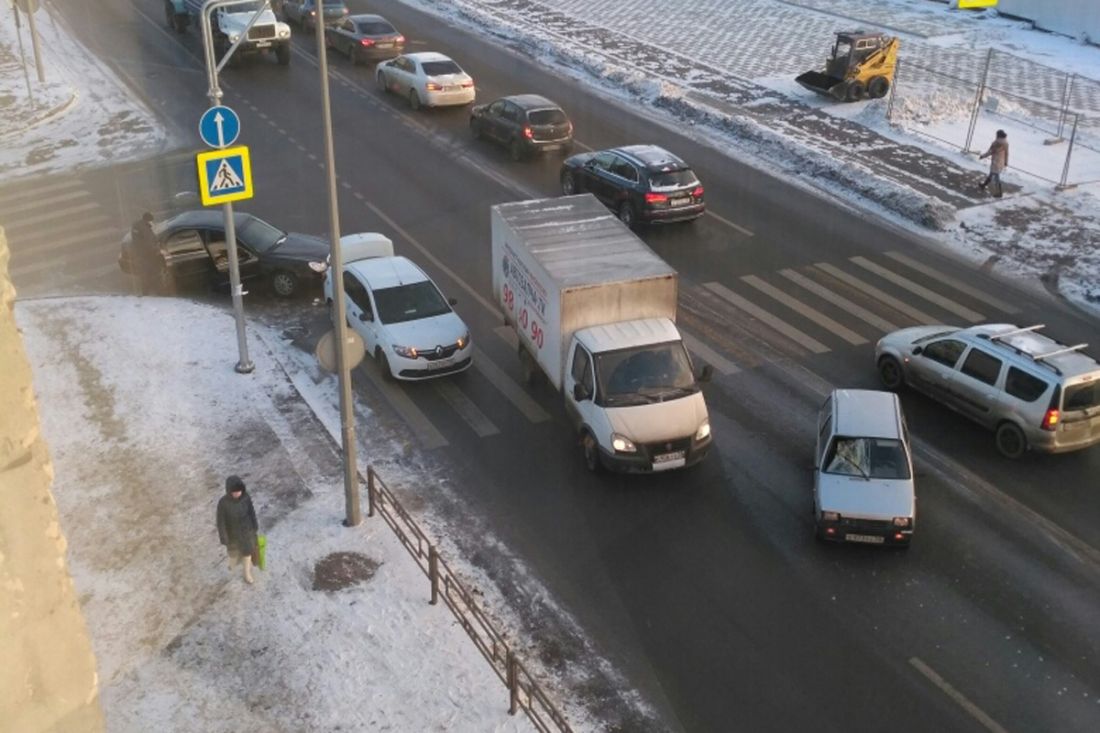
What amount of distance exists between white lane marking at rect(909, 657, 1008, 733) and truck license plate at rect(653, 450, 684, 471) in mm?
4482

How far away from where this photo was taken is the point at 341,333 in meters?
15.0

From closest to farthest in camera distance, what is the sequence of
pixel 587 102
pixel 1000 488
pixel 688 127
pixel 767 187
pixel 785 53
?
1. pixel 1000 488
2. pixel 767 187
3. pixel 688 127
4. pixel 587 102
5. pixel 785 53

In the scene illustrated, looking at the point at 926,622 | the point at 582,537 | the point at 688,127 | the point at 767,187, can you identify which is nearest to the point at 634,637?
the point at 582,537

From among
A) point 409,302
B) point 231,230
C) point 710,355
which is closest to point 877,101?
point 710,355

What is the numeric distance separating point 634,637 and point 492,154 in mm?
19676

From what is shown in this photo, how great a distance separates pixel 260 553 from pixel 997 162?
2125cm

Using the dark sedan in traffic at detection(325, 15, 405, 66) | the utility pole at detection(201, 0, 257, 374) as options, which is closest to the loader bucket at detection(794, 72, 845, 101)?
the dark sedan in traffic at detection(325, 15, 405, 66)

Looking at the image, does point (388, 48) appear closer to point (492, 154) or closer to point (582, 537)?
point (492, 154)

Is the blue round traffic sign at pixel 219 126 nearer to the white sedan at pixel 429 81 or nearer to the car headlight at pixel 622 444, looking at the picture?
the car headlight at pixel 622 444

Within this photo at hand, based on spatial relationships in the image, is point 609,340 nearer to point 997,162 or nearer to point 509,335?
point 509,335

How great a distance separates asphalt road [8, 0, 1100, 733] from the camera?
1352cm

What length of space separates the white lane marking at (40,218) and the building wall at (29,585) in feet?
72.5

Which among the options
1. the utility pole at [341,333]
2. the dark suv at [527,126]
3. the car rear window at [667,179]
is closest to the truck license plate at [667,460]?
the utility pole at [341,333]

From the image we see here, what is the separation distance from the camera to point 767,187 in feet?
96.6
